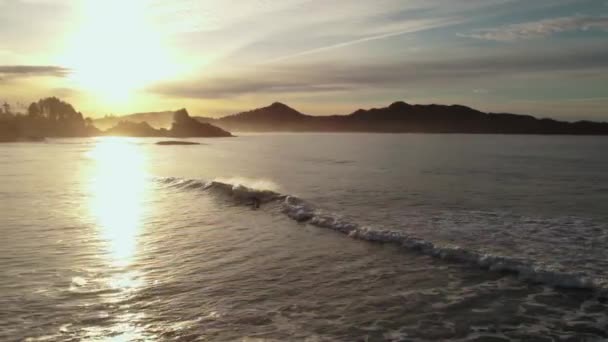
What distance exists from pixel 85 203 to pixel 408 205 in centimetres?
2400

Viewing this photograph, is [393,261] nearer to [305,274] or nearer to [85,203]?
[305,274]

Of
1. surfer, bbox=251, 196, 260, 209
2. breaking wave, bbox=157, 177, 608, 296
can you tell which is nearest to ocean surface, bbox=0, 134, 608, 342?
breaking wave, bbox=157, 177, 608, 296

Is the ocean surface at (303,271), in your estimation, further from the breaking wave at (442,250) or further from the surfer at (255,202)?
the surfer at (255,202)

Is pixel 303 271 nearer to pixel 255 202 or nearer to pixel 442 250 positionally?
pixel 442 250

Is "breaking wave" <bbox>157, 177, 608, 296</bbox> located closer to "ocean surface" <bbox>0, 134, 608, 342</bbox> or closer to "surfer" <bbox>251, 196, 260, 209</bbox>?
"ocean surface" <bbox>0, 134, 608, 342</bbox>

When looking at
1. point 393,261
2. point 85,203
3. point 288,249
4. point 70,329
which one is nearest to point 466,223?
point 393,261

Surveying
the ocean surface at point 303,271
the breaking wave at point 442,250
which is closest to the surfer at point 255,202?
the breaking wave at point 442,250

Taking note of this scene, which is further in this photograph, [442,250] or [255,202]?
[255,202]

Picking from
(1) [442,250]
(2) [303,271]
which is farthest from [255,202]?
(2) [303,271]

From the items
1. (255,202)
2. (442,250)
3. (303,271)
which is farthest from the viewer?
(255,202)

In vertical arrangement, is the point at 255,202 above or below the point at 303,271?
above

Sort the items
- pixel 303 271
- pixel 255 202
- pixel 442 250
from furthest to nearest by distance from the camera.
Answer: pixel 255 202
pixel 442 250
pixel 303 271

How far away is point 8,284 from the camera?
47.3ft

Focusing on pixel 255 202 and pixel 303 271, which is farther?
pixel 255 202
